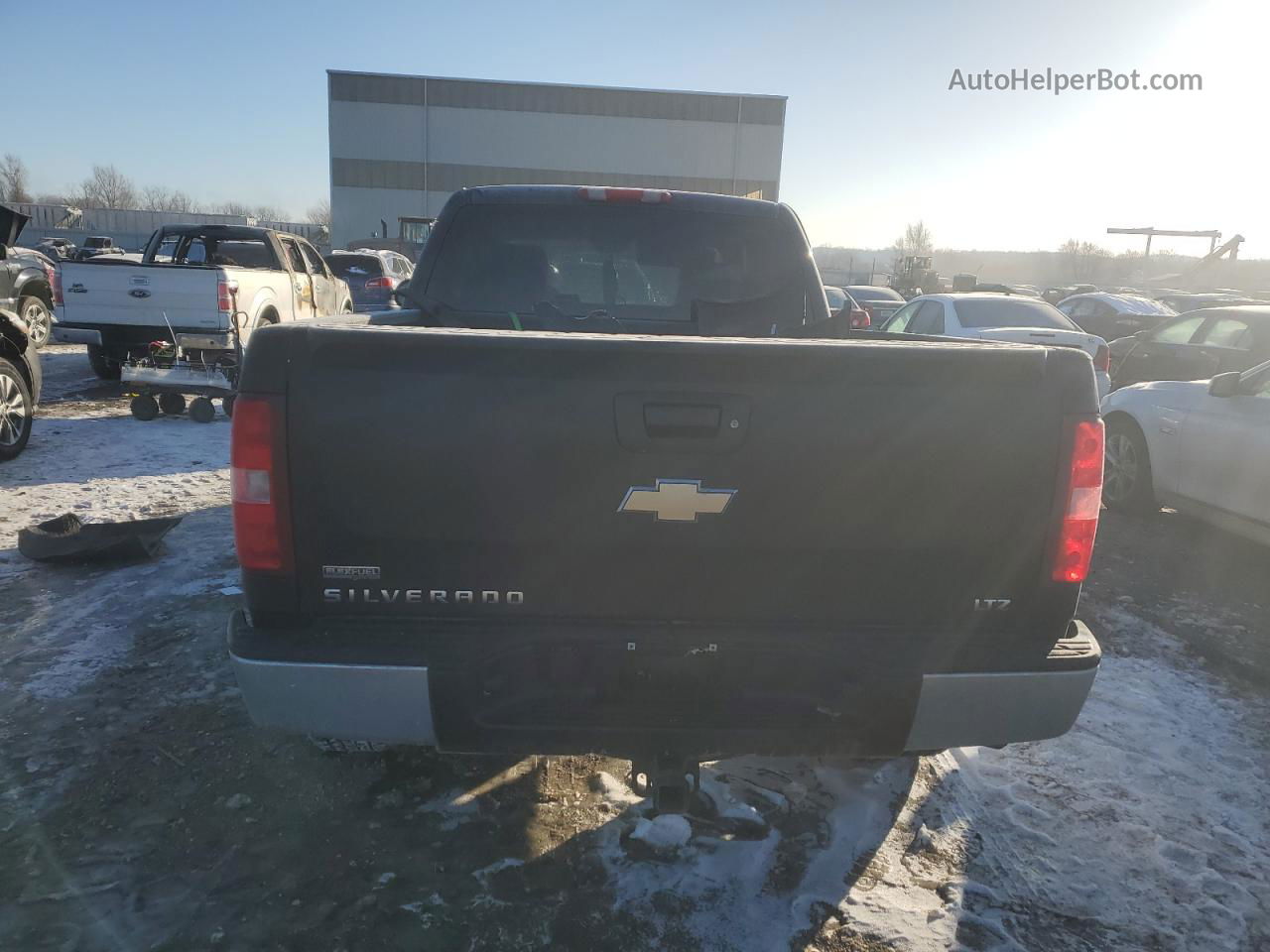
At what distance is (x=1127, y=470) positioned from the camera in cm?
697

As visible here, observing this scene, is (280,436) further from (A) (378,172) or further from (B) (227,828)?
(A) (378,172)

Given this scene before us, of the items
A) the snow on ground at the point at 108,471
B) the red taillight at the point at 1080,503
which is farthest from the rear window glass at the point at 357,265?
the red taillight at the point at 1080,503

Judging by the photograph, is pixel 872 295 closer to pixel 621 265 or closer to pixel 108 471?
pixel 108 471

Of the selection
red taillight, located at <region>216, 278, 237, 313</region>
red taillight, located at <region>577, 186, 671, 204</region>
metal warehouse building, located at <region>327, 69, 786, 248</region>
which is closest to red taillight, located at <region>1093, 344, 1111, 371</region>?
red taillight, located at <region>577, 186, 671, 204</region>

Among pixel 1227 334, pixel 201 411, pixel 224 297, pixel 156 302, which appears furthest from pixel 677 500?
pixel 1227 334

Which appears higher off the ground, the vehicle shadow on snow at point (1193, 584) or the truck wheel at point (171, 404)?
the truck wheel at point (171, 404)

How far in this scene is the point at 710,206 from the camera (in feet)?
12.5

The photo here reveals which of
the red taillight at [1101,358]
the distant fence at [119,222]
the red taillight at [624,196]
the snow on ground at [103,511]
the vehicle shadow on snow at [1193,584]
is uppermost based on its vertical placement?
the distant fence at [119,222]

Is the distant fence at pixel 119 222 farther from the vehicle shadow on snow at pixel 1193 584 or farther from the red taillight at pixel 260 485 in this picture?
the red taillight at pixel 260 485

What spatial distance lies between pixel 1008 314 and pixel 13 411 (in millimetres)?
10463

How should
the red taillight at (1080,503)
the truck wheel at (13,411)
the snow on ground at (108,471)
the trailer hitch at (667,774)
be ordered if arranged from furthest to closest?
1. the truck wheel at (13,411)
2. the snow on ground at (108,471)
3. the trailer hitch at (667,774)
4. the red taillight at (1080,503)

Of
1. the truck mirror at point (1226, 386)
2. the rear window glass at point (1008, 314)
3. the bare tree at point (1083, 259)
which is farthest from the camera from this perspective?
the bare tree at point (1083, 259)

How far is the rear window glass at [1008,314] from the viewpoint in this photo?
973cm

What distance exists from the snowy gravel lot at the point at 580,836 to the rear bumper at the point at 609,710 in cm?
60
